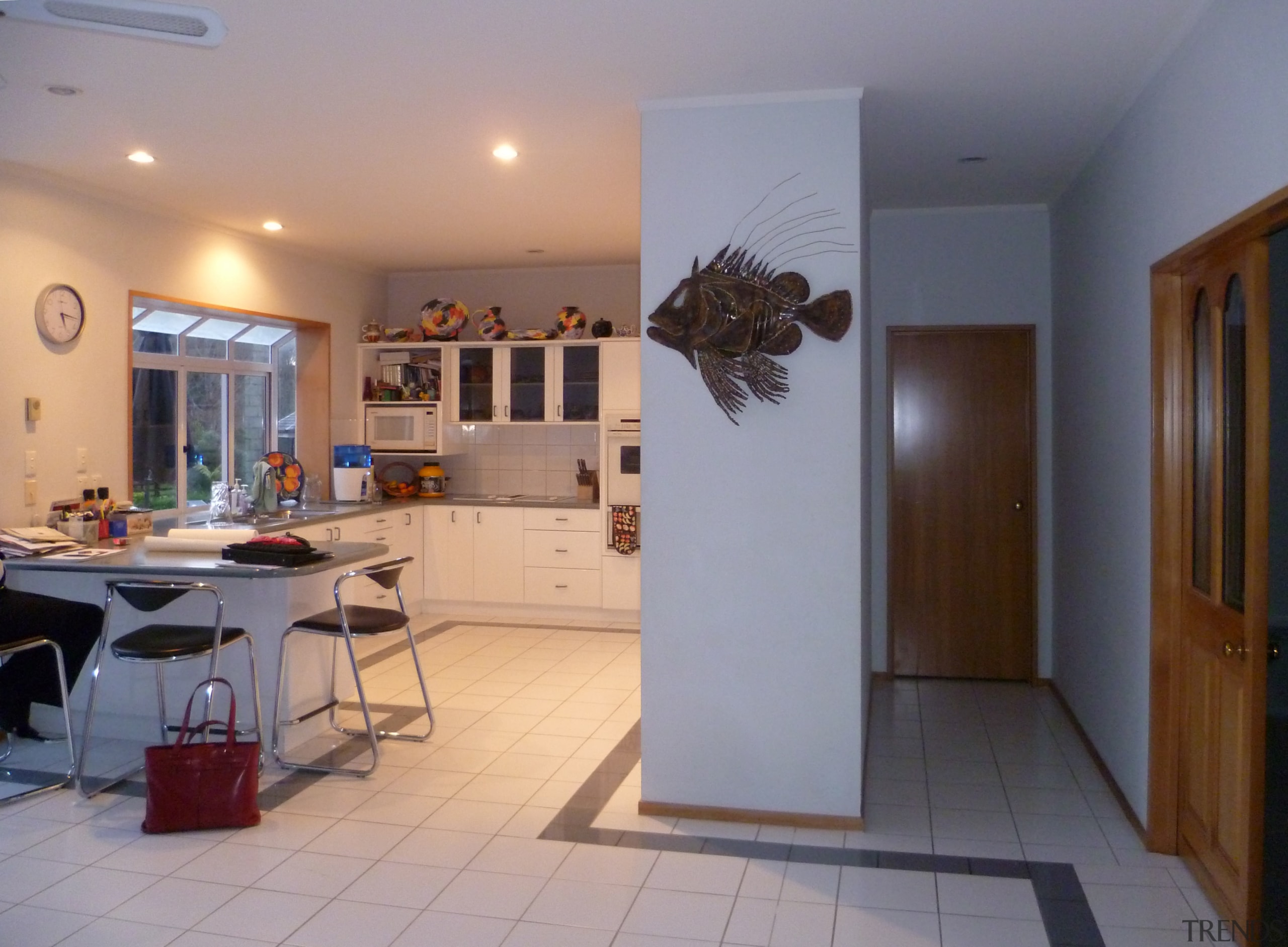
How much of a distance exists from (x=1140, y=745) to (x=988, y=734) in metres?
1.15

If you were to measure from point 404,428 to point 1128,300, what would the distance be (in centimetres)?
507

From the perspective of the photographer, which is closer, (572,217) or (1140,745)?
(1140,745)

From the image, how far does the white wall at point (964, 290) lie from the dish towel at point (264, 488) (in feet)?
11.1

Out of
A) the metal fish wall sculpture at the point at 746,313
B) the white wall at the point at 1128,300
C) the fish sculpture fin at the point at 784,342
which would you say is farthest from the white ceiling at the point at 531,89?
the fish sculpture fin at the point at 784,342

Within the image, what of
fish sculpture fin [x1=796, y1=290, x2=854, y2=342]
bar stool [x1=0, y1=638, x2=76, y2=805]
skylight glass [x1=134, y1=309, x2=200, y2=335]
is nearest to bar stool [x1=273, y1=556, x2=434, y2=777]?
bar stool [x1=0, y1=638, x2=76, y2=805]

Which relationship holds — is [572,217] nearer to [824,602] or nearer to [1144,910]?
[824,602]

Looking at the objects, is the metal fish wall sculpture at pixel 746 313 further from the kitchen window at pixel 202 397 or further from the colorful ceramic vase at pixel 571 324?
the colorful ceramic vase at pixel 571 324

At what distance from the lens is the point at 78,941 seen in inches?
107

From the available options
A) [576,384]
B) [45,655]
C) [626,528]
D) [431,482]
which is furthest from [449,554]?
[45,655]

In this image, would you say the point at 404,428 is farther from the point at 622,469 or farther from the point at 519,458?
the point at 622,469

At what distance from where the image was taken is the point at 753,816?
357 cm

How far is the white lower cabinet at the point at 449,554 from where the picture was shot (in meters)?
7.20

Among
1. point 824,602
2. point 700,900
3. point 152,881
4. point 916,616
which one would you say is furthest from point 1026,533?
point 152,881

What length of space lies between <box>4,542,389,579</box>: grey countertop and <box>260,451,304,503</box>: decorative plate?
1.46 m
